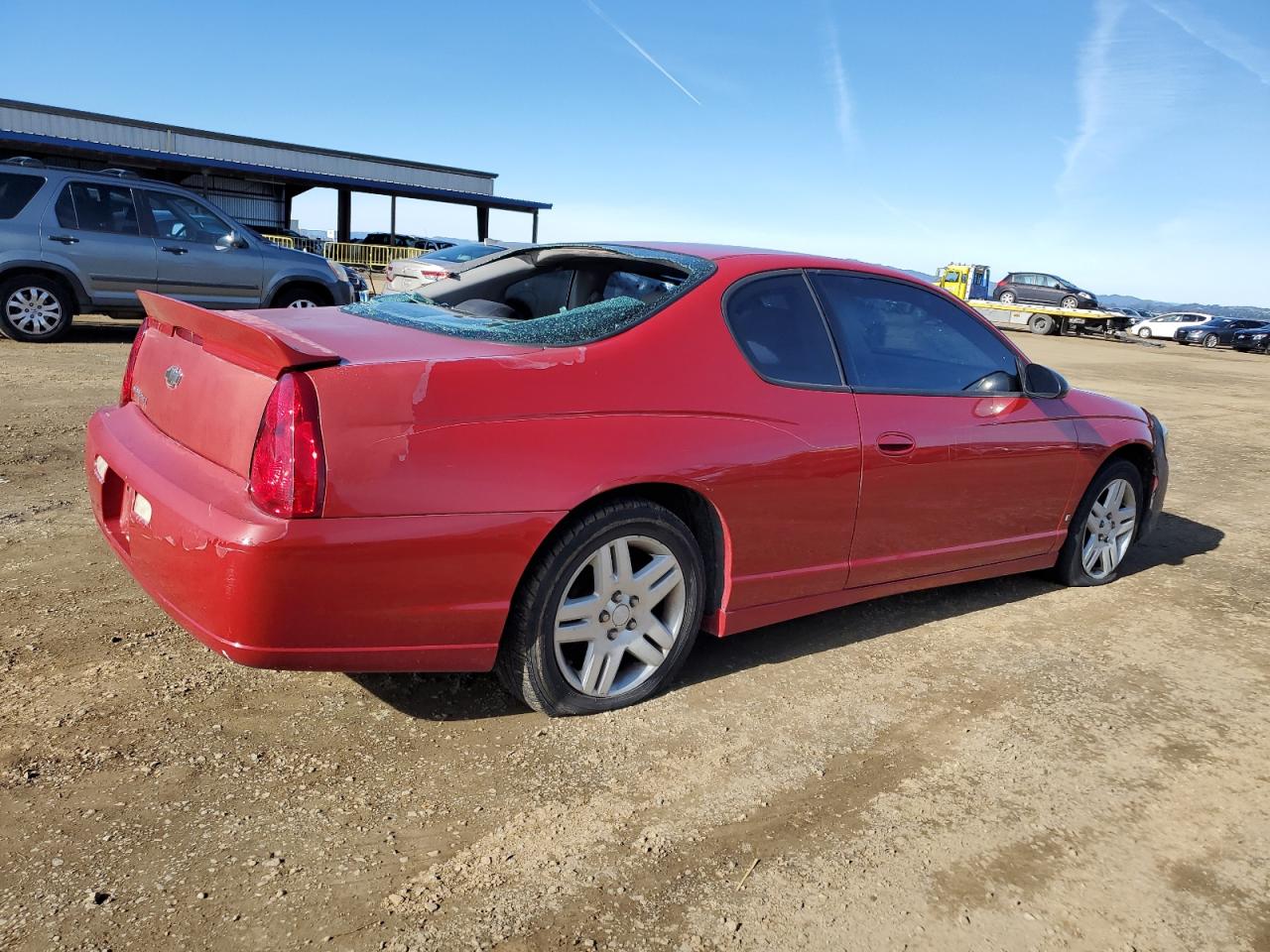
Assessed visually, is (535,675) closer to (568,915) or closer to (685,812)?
(685,812)

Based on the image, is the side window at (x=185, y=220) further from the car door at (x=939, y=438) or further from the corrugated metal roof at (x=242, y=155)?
the corrugated metal roof at (x=242, y=155)

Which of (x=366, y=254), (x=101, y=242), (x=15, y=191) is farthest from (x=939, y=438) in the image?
(x=366, y=254)

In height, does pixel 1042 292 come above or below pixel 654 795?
above

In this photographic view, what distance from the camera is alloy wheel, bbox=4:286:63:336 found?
32.5 ft

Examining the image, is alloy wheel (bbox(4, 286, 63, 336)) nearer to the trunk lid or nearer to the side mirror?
the trunk lid

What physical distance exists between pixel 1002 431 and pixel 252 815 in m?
3.10

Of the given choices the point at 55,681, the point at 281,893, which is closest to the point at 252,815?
the point at 281,893

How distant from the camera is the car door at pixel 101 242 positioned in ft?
32.2

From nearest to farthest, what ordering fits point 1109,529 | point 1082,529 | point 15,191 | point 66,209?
point 1082,529, point 1109,529, point 15,191, point 66,209

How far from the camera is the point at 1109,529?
15.8 feet

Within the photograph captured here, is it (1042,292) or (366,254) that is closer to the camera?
(1042,292)

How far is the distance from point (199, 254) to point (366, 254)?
29.0 metres

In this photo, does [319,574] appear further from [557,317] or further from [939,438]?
[939,438]

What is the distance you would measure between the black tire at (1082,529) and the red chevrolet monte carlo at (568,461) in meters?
0.51
